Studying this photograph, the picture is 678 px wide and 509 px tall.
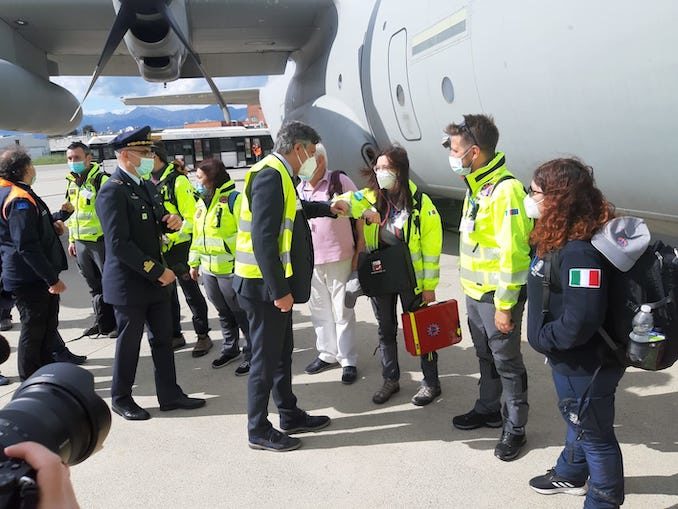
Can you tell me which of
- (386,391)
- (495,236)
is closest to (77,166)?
(386,391)

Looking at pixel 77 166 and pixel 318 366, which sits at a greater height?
pixel 77 166

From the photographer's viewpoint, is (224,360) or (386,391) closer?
(386,391)

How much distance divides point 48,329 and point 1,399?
0.59 meters

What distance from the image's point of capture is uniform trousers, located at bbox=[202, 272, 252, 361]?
4.34m

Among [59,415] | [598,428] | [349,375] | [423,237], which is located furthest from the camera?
[349,375]

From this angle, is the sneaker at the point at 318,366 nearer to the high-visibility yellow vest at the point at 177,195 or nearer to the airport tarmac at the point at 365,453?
the airport tarmac at the point at 365,453

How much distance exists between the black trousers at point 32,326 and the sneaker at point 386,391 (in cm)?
251

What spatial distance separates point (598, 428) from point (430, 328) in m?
1.38

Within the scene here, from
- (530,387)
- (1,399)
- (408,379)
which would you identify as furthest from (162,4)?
(530,387)

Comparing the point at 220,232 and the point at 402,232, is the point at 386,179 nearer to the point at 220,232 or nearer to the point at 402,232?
the point at 402,232

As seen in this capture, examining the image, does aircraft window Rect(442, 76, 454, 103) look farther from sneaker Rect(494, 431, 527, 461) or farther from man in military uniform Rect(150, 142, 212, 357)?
sneaker Rect(494, 431, 527, 461)

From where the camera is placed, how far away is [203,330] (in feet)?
15.9

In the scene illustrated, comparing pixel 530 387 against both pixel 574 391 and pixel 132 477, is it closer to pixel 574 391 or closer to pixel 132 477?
pixel 574 391

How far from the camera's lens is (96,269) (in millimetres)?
5430
